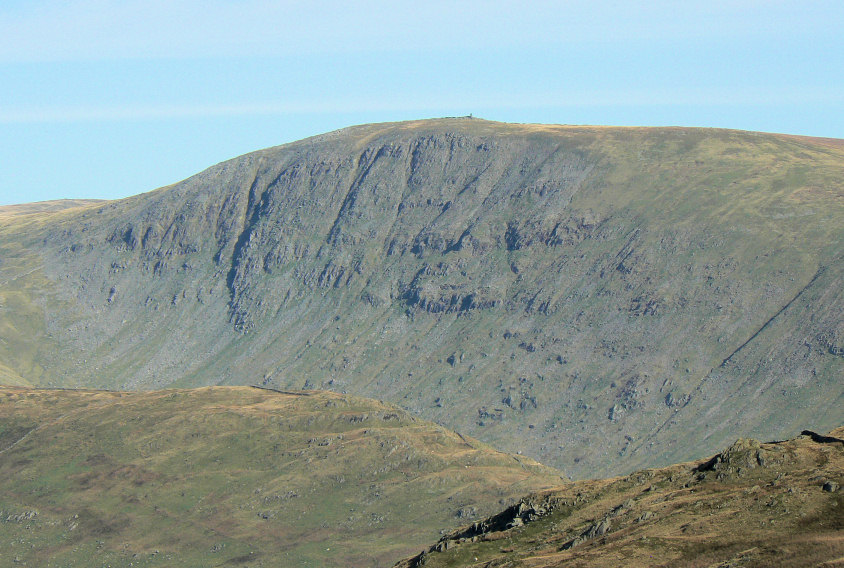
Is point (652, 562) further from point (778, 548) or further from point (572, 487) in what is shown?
point (572, 487)

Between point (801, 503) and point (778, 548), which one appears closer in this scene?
point (778, 548)

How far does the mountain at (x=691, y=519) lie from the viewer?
9562cm

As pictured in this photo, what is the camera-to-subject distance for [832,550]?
85.4 meters

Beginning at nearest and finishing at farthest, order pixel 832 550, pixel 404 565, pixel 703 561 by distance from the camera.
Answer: pixel 832 550 < pixel 703 561 < pixel 404 565

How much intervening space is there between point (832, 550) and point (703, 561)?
42.3ft

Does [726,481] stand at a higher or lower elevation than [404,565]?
higher

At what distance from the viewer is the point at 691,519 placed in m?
109

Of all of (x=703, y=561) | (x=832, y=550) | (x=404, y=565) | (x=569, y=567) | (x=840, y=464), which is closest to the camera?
(x=832, y=550)

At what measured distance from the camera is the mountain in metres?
95.6

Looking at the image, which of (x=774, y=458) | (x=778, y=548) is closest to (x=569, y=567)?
(x=778, y=548)

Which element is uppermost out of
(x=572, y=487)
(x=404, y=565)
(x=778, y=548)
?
(x=778, y=548)

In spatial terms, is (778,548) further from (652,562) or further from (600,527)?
(600,527)

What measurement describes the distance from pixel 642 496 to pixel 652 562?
31.1 m

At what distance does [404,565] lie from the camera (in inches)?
5694
